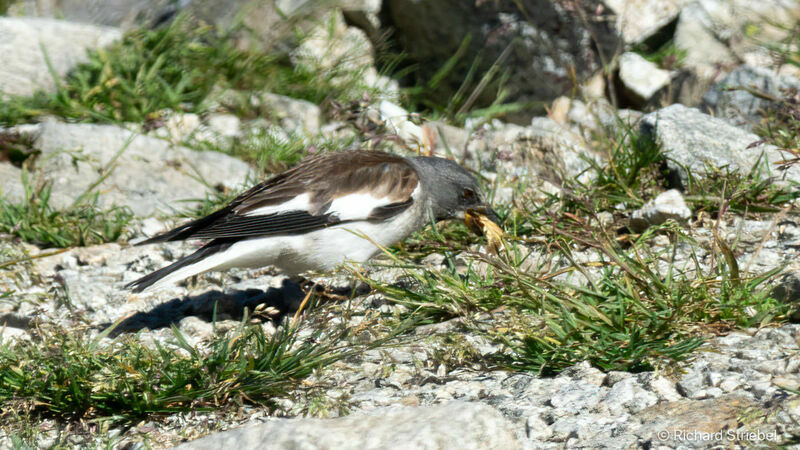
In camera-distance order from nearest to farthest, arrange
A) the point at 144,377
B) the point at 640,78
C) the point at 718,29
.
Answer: the point at 144,377
the point at 640,78
the point at 718,29

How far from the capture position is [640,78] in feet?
25.3

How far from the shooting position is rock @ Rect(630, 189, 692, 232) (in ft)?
15.5

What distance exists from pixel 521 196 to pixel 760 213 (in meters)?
1.49

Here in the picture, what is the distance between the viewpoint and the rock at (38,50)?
7184mm

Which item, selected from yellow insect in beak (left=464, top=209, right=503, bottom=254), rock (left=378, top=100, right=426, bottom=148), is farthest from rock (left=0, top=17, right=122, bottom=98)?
yellow insect in beak (left=464, top=209, right=503, bottom=254)

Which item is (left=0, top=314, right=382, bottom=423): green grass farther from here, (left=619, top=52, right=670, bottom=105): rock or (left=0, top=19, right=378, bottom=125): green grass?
(left=619, top=52, right=670, bottom=105): rock

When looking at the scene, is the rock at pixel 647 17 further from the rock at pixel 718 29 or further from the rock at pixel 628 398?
the rock at pixel 628 398

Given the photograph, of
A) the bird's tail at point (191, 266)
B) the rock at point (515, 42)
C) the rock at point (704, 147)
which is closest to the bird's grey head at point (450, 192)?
the rock at point (704, 147)

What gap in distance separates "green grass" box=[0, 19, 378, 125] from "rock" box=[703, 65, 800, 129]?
306 centimetres

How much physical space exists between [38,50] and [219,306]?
3.99m

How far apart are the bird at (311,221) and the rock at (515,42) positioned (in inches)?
123

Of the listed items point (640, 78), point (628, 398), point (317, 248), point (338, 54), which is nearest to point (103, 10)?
point (338, 54)

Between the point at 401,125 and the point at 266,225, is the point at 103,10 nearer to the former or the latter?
the point at 401,125

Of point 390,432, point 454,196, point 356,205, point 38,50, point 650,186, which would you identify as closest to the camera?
point 390,432
